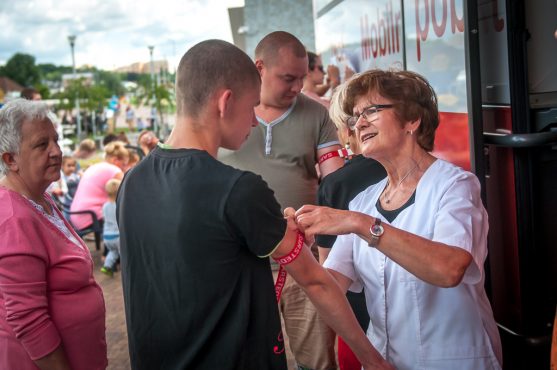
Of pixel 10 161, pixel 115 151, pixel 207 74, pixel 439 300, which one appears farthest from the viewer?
pixel 115 151

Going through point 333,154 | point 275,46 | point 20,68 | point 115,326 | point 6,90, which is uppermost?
point 20,68

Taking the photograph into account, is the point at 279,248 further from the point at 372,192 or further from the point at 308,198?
the point at 308,198

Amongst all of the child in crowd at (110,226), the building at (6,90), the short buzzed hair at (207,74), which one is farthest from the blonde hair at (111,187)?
the building at (6,90)

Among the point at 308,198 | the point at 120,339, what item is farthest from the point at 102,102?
the point at 308,198

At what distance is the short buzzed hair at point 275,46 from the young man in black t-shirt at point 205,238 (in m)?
2.02

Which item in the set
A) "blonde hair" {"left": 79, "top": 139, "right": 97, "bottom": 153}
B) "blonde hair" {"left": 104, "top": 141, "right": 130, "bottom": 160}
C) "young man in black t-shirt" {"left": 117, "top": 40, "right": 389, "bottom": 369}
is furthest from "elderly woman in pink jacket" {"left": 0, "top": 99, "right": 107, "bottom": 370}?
"blonde hair" {"left": 79, "top": 139, "right": 97, "bottom": 153}

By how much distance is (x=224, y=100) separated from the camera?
192cm

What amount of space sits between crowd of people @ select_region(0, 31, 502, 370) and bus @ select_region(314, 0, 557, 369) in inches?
26.9

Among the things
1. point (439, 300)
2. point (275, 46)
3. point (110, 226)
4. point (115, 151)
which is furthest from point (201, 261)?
point (115, 151)

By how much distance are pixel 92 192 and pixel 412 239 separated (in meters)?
7.92

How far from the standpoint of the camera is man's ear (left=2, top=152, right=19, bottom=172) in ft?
8.60

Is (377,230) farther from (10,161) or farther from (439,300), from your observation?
(10,161)

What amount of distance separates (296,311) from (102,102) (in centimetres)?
3510

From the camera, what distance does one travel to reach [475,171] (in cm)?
322
